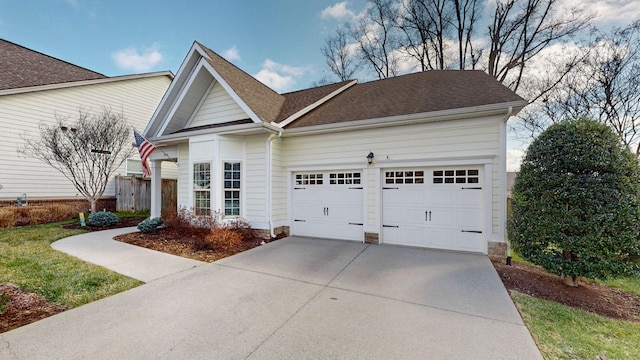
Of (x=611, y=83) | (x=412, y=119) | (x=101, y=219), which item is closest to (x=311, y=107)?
(x=412, y=119)

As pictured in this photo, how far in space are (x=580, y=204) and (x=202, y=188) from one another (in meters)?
9.54

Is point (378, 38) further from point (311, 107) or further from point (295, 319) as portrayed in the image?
point (295, 319)

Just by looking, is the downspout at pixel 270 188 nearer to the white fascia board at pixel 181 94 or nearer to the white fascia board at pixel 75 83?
the white fascia board at pixel 181 94

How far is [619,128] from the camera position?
12.3 metres

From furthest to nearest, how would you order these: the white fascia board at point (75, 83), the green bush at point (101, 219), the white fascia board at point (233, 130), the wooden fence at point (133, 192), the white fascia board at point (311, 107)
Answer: the wooden fence at point (133, 192)
the white fascia board at point (75, 83)
the green bush at point (101, 219)
the white fascia board at point (311, 107)
the white fascia board at point (233, 130)

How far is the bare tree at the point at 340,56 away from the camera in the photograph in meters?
20.1

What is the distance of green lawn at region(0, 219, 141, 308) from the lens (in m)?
4.11

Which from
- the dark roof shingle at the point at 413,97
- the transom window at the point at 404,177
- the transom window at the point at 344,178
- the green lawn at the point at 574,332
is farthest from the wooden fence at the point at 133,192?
the green lawn at the point at 574,332

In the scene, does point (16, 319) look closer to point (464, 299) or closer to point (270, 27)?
point (464, 299)

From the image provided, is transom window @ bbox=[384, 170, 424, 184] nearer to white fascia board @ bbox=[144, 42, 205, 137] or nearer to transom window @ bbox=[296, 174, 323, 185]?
transom window @ bbox=[296, 174, 323, 185]

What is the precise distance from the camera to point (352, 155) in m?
7.91

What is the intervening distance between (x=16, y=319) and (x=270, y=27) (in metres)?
13.8

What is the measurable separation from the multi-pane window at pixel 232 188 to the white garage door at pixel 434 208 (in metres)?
4.79

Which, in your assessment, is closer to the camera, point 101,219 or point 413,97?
point 413,97
